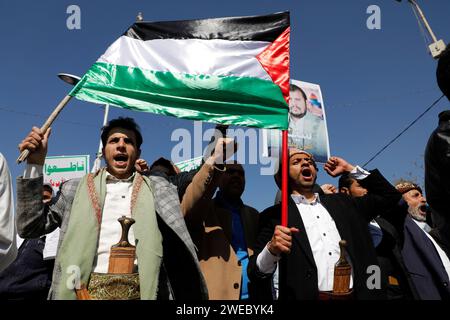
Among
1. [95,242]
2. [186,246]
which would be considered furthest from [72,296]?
[186,246]

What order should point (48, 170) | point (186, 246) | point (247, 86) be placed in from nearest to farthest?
point (186, 246) → point (247, 86) → point (48, 170)

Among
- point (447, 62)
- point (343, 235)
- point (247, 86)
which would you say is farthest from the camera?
point (247, 86)

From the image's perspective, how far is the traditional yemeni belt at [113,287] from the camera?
2.34m

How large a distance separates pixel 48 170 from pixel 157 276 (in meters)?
7.83

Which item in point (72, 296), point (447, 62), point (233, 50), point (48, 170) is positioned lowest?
point (72, 296)

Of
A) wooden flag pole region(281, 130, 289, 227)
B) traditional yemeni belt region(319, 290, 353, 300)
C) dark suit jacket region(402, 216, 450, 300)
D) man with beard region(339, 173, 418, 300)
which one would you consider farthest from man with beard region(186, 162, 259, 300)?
dark suit jacket region(402, 216, 450, 300)

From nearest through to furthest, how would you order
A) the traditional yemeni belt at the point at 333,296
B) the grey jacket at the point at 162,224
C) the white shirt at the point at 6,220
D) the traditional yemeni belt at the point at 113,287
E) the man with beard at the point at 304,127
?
the white shirt at the point at 6,220
the traditional yemeni belt at the point at 113,287
the grey jacket at the point at 162,224
the traditional yemeni belt at the point at 333,296
the man with beard at the point at 304,127

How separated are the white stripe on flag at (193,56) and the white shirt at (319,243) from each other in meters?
1.08

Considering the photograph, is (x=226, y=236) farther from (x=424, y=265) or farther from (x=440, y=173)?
(x=440, y=173)

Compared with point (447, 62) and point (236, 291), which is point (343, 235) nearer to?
point (236, 291)

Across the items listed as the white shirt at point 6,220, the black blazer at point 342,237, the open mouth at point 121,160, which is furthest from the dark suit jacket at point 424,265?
the white shirt at point 6,220

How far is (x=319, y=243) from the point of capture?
295 cm

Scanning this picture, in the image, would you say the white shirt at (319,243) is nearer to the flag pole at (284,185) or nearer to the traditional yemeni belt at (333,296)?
the traditional yemeni belt at (333,296)

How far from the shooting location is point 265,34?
3.33m
